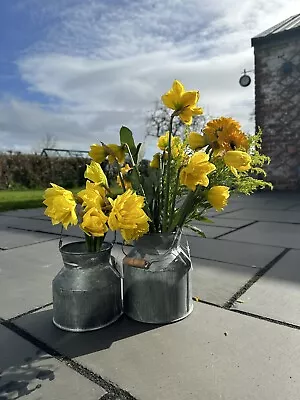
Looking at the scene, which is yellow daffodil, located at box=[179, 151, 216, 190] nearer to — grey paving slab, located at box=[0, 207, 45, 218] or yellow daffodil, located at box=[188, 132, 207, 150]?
yellow daffodil, located at box=[188, 132, 207, 150]

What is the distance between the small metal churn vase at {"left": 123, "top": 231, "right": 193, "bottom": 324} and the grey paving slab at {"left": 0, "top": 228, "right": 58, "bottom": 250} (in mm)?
1440

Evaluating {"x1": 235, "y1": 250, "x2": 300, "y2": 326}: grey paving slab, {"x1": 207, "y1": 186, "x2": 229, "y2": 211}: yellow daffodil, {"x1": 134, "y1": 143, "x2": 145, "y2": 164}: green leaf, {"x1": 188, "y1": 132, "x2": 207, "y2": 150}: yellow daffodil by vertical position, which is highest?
{"x1": 188, "y1": 132, "x2": 207, "y2": 150}: yellow daffodil

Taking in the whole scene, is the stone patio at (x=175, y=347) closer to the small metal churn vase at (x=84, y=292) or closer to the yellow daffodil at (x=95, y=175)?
the small metal churn vase at (x=84, y=292)

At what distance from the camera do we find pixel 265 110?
21.3 ft

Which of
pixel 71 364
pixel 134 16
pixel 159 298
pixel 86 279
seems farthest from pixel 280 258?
pixel 134 16

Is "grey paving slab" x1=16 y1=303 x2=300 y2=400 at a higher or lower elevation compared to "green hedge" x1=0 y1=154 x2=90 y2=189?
lower

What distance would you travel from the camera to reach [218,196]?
893mm

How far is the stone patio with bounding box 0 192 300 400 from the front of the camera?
701mm

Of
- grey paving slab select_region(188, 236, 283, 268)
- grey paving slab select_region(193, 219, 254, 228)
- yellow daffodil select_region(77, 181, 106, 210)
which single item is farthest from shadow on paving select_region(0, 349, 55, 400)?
grey paving slab select_region(193, 219, 254, 228)

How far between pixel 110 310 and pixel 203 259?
2.81 feet

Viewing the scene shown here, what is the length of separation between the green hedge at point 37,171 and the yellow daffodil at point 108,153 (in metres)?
7.75

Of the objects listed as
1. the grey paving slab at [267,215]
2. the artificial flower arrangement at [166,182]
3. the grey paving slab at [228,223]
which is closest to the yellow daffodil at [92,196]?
the artificial flower arrangement at [166,182]

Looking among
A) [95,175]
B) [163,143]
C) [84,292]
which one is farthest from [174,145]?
[84,292]

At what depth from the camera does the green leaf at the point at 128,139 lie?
958 millimetres
